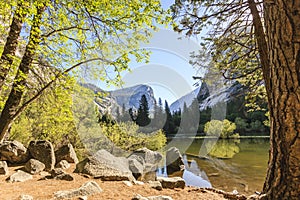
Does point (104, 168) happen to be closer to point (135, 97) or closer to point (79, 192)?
point (79, 192)

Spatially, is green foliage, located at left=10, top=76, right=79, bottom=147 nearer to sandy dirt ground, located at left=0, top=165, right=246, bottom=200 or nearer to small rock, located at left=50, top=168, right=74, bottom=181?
small rock, located at left=50, top=168, right=74, bottom=181

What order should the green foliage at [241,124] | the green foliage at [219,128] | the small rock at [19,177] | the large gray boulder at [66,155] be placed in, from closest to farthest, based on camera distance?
the small rock at [19,177] → the large gray boulder at [66,155] → the green foliage at [219,128] → the green foliage at [241,124]

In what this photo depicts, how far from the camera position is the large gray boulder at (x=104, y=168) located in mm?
3799

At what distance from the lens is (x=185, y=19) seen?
3.63 m

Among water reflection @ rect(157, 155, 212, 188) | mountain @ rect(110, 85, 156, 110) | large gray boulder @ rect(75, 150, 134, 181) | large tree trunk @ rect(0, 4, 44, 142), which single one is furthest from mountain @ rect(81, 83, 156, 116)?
large tree trunk @ rect(0, 4, 44, 142)

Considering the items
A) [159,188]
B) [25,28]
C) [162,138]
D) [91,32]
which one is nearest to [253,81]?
[159,188]

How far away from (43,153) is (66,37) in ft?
10.4

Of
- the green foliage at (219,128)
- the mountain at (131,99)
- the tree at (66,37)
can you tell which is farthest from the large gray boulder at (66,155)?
the green foliage at (219,128)

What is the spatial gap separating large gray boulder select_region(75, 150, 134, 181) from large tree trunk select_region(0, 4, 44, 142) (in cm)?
172

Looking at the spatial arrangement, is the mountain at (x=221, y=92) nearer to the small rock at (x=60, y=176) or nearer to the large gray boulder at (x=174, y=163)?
the large gray boulder at (x=174, y=163)

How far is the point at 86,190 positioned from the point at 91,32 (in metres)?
2.50

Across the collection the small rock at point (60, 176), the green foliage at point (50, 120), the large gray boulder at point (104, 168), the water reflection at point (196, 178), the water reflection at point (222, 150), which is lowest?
the water reflection at point (196, 178)

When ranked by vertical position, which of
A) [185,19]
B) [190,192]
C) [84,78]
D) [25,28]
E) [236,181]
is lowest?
[236,181]

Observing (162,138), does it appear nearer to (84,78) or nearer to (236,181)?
(236,181)
